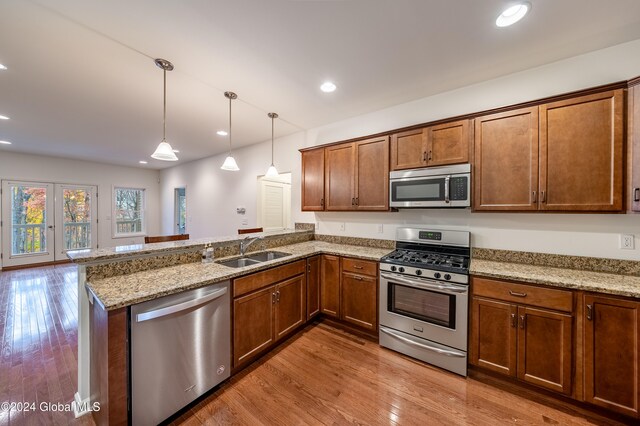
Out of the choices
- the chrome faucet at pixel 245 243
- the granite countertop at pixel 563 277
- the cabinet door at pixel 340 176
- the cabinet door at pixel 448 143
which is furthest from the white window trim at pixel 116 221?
the granite countertop at pixel 563 277

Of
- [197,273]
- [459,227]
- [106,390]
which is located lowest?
[106,390]

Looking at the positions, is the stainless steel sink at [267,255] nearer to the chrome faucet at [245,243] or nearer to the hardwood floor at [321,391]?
the chrome faucet at [245,243]

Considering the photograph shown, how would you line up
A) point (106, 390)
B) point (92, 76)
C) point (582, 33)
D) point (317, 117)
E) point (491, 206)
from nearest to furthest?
1. point (106, 390)
2. point (582, 33)
3. point (491, 206)
4. point (92, 76)
5. point (317, 117)

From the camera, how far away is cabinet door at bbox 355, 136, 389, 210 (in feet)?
9.18

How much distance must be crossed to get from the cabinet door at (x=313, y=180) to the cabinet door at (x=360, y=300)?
3.69 ft

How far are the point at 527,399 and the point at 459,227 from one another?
58.8 inches

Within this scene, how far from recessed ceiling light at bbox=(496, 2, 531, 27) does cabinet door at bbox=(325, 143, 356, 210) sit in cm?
170

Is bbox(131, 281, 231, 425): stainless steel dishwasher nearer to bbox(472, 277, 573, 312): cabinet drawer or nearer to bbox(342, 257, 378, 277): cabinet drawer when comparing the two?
bbox(342, 257, 378, 277): cabinet drawer

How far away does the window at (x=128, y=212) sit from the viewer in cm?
708

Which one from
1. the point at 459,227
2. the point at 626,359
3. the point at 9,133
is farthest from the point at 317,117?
the point at 9,133

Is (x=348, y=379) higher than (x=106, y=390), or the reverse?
(x=106, y=390)

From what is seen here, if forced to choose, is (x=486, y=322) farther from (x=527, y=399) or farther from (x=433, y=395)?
(x=433, y=395)

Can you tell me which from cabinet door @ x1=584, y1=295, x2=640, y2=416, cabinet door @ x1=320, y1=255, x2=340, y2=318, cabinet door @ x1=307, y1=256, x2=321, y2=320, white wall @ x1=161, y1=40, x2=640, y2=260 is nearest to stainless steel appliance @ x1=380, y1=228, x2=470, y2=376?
white wall @ x1=161, y1=40, x2=640, y2=260

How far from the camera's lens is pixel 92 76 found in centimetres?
237
